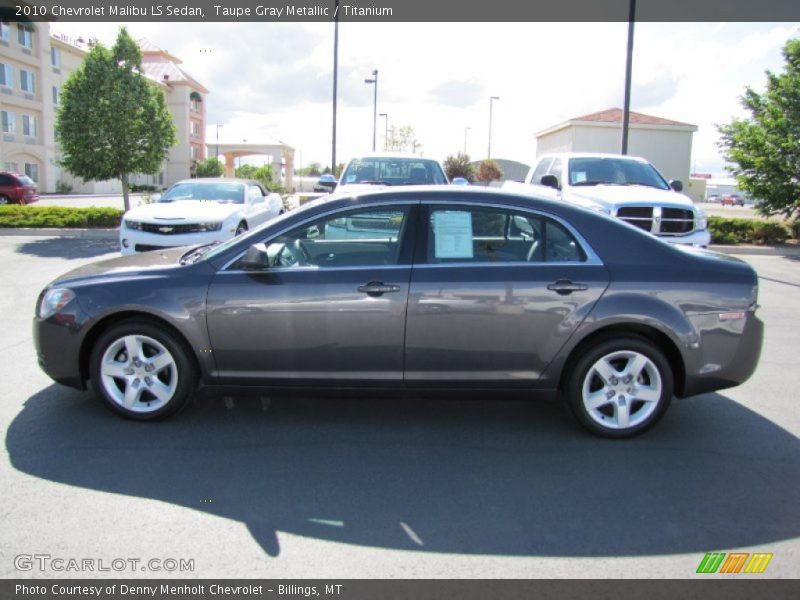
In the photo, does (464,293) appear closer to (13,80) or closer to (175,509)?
(175,509)

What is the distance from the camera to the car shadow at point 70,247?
13.8 meters

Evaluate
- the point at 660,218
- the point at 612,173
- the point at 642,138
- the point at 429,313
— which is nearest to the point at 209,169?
the point at 642,138

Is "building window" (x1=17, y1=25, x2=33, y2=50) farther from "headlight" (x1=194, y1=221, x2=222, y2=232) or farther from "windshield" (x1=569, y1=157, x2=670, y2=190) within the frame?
"windshield" (x1=569, y1=157, x2=670, y2=190)

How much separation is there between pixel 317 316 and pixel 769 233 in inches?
659

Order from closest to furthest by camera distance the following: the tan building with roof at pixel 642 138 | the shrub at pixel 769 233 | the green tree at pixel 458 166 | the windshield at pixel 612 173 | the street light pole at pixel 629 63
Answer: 1. the windshield at pixel 612 173
2. the street light pole at pixel 629 63
3. the shrub at pixel 769 233
4. the green tree at pixel 458 166
5. the tan building with roof at pixel 642 138

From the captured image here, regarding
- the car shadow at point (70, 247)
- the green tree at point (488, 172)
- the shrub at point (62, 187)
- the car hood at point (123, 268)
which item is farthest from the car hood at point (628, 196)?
the shrub at point (62, 187)

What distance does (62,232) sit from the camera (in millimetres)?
17609

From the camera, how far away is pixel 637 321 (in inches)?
179

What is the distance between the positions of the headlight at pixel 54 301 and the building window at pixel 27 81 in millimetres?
48603

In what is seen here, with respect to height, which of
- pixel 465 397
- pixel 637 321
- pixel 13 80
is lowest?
pixel 465 397

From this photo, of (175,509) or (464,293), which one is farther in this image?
(464,293)

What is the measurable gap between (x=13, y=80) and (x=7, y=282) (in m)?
41.8

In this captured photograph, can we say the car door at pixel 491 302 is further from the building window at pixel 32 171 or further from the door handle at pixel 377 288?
the building window at pixel 32 171
